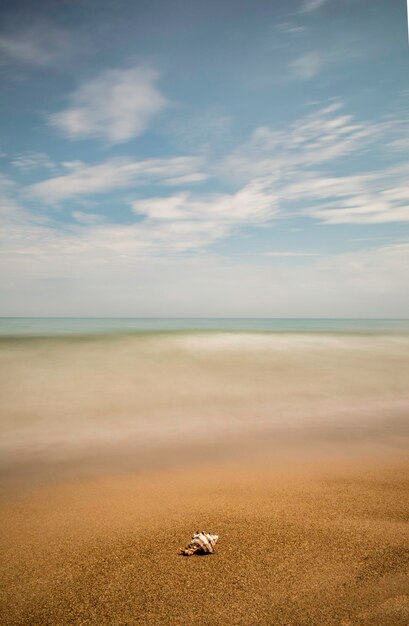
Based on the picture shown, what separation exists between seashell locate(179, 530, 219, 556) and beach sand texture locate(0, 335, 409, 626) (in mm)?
59

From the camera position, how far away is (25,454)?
18.6 ft

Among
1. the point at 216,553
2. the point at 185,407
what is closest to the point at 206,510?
the point at 216,553

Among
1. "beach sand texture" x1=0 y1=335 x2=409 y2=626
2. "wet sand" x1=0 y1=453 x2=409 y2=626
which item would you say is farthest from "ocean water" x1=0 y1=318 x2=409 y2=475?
"wet sand" x1=0 y1=453 x2=409 y2=626

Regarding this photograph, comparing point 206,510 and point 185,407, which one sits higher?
point 206,510

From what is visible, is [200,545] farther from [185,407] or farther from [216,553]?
[185,407]

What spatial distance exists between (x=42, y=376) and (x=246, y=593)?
38.3 ft

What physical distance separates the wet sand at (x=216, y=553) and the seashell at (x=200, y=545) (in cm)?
5

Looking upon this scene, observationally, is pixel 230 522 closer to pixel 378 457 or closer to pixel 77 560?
pixel 77 560

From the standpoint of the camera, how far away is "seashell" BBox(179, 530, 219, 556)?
2.89m

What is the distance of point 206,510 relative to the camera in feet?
12.4

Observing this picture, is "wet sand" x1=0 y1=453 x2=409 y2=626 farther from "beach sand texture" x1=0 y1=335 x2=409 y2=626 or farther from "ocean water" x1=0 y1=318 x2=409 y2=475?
"ocean water" x1=0 y1=318 x2=409 y2=475

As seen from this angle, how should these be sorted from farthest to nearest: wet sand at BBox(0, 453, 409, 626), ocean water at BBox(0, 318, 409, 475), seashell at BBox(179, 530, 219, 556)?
ocean water at BBox(0, 318, 409, 475) → seashell at BBox(179, 530, 219, 556) → wet sand at BBox(0, 453, 409, 626)

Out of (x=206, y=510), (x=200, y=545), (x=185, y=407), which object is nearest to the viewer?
(x=200, y=545)

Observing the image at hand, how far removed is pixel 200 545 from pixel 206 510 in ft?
2.93
